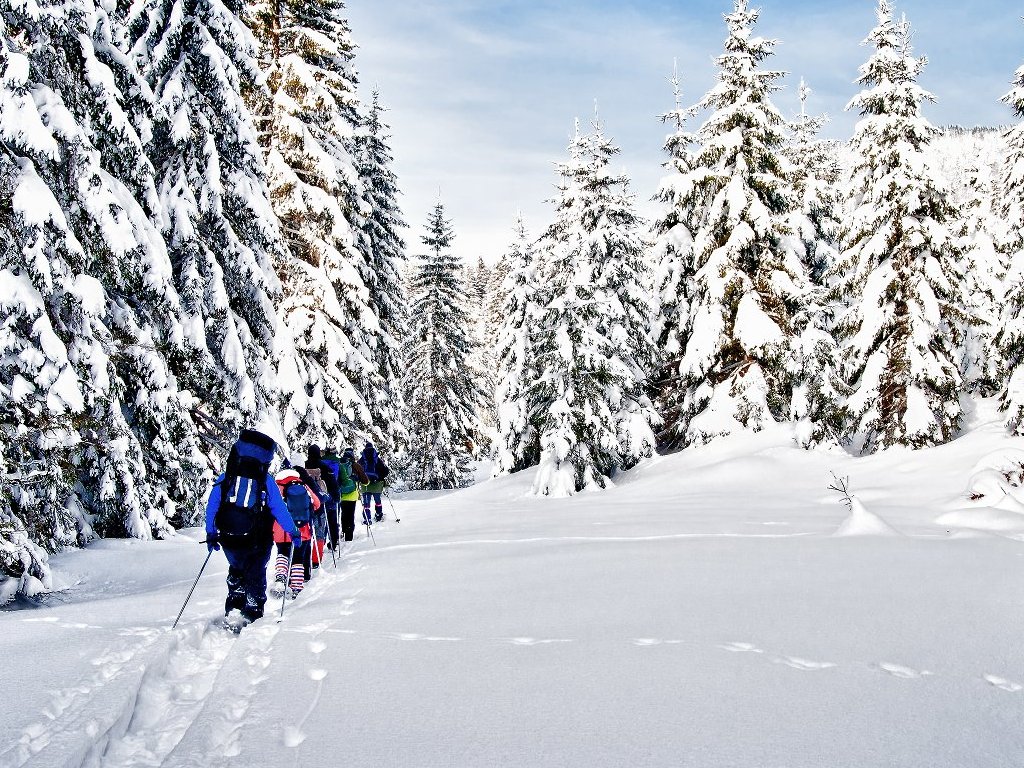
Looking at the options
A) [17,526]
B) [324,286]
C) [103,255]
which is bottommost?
[17,526]

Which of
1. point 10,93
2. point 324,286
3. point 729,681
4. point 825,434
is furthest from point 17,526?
point 825,434

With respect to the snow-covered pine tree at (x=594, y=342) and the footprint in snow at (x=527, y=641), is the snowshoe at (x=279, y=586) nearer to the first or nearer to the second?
the footprint in snow at (x=527, y=641)

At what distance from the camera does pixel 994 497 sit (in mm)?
11633

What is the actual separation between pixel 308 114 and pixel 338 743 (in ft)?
56.4

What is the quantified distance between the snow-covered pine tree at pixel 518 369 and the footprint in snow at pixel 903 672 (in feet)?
61.8

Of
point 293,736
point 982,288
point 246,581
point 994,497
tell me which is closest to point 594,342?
point 994,497

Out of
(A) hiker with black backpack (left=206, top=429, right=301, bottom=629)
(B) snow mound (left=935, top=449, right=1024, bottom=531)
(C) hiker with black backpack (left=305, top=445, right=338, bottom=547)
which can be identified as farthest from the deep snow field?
(C) hiker with black backpack (left=305, top=445, right=338, bottom=547)

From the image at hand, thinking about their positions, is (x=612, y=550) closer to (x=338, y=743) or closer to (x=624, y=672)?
(x=624, y=672)

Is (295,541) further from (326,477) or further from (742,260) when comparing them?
(742,260)

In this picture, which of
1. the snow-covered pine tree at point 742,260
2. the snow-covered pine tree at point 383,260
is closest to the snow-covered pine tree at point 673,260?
the snow-covered pine tree at point 742,260

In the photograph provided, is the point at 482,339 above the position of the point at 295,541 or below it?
above

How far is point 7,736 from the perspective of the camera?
3537 mm

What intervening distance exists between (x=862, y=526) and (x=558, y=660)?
6498mm

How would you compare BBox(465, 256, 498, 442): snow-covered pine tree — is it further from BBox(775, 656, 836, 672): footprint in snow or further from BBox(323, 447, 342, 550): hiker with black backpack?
BBox(775, 656, 836, 672): footprint in snow
